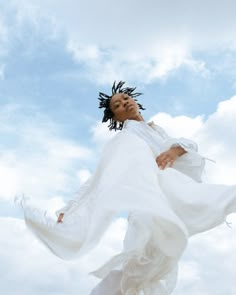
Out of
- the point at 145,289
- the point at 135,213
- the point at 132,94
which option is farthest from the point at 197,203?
the point at 132,94

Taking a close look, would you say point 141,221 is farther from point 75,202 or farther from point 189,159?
point 189,159

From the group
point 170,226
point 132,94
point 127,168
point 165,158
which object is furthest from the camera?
point 132,94

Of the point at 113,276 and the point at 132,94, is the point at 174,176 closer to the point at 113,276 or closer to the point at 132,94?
the point at 113,276

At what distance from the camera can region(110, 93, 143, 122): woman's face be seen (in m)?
5.39

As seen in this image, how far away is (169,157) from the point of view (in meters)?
4.80

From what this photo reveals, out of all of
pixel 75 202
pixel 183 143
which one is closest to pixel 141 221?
pixel 75 202

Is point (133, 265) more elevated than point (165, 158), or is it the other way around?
point (165, 158)

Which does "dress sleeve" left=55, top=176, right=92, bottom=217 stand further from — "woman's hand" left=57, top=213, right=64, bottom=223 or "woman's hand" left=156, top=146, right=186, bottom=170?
"woman's hand" left=156, top=146, right=186, bottom=170

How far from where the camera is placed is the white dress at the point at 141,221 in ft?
13.4

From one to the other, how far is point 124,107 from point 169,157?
839 millimetres

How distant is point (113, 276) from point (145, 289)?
285 millimetres

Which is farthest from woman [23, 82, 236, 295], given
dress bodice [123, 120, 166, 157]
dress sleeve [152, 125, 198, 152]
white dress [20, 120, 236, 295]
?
dress bodice [123, 120, 166, 157]

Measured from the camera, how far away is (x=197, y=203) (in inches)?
169

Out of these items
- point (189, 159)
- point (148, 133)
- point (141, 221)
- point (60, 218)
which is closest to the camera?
point (141, 221)
